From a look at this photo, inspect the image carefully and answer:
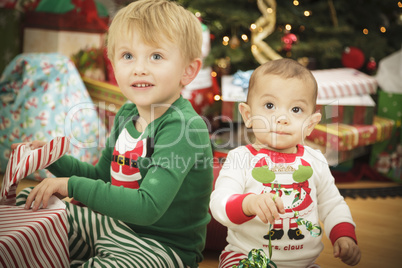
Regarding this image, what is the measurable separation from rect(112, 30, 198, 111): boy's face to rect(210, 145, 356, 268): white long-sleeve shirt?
197 millimetres

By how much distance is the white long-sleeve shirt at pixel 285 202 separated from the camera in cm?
86

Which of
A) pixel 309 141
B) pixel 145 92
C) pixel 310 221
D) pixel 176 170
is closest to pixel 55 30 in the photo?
pixel 309 141

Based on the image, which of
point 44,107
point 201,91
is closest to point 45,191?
point 44,107

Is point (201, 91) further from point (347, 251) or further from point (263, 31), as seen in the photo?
point (347, 251)

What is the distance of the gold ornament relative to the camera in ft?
6.91

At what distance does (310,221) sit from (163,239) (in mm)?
292

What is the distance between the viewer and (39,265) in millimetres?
758

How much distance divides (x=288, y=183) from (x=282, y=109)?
144 millimetres

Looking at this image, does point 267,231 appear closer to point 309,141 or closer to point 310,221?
point 310,221

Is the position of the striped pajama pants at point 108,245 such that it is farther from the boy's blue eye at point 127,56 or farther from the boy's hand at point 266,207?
the boy's blue eye at point 127,56

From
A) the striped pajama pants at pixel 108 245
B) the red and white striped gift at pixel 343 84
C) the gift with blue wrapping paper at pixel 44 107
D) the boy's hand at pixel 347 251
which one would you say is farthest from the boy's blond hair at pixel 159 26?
the red and white striped gift at pixel 343 84

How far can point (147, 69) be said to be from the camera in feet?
2.90

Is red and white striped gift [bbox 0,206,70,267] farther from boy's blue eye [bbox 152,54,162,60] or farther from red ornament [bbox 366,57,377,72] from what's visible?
red ornament [bbox 366,57,377,72]

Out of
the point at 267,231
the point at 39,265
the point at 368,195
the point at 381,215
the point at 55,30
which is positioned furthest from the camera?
the point at 55,30
